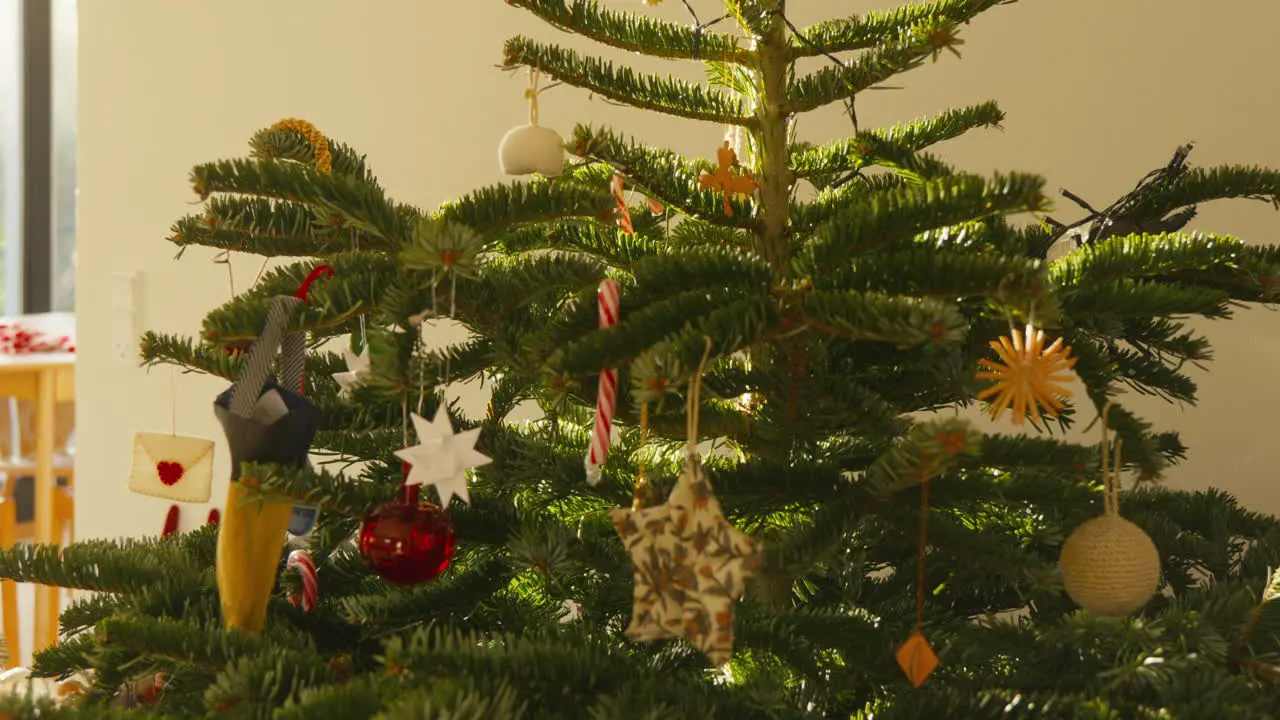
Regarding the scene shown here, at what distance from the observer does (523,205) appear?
1.77ft

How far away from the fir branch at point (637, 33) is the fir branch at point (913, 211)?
17 centimetres

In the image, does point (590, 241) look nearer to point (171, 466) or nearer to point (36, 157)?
point (171, 466)

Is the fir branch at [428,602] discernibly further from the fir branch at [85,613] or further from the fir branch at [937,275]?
the fir branch at [937,275]

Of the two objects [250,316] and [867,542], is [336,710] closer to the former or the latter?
[250,316]

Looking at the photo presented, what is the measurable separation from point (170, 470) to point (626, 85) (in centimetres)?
35

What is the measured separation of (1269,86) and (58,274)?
3.84 m

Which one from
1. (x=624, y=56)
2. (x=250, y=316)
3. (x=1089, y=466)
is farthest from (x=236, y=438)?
(x=624, y=56)

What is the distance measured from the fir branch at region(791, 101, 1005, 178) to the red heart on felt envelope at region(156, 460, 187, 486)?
404 mm

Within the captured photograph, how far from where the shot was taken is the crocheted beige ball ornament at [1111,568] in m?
0.53

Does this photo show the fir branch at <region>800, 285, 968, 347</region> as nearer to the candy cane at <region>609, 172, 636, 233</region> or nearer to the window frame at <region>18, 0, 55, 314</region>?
the candy cane at <region>609, 172, 636, 233</region>

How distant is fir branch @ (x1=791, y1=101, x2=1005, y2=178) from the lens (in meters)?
0.68

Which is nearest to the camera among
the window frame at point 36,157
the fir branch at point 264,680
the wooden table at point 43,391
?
the fir branch at point 264,680

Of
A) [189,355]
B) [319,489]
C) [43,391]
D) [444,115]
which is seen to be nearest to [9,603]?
[43,391]

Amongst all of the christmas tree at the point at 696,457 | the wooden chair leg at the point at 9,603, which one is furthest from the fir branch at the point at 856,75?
the wooden chair leg at the point at 9,603
